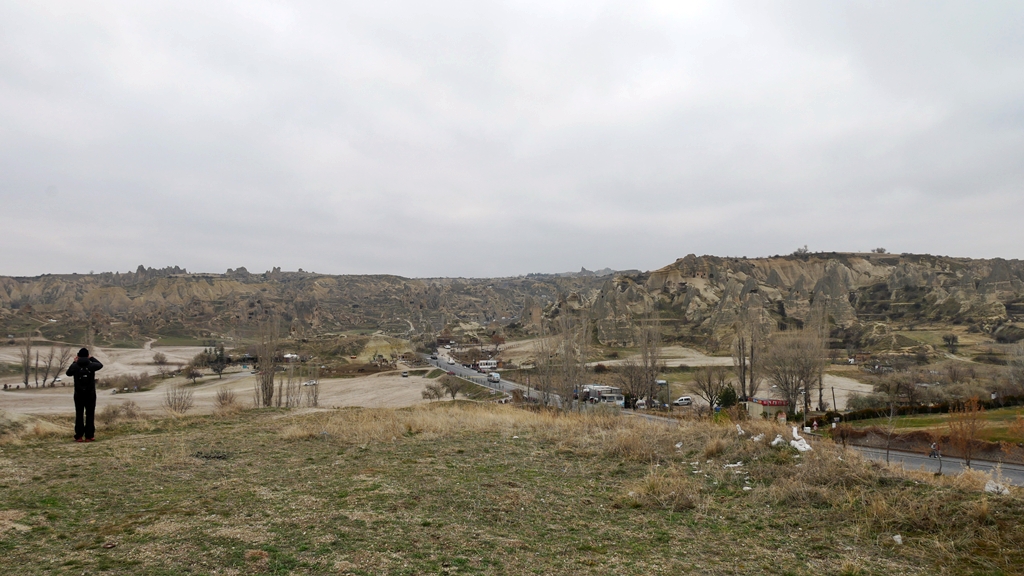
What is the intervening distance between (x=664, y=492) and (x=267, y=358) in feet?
102

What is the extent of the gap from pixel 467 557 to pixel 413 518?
4.81 feet

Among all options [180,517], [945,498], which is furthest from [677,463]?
[180,517]

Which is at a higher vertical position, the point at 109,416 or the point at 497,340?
the point at 109,416

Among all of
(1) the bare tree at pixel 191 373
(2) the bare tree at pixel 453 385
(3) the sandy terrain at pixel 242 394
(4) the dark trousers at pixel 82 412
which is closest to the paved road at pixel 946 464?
(4) the dark trousers at pixel 82 412

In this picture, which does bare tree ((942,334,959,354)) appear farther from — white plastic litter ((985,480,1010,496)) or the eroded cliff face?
white plastic litter ((985,480,1010,496))

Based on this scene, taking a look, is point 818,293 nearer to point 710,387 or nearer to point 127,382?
point 710,387

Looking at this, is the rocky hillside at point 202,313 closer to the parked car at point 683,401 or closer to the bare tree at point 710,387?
the bare tree at point 710,387

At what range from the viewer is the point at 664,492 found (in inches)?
300

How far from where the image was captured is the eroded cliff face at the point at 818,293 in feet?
313

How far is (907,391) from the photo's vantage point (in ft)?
145

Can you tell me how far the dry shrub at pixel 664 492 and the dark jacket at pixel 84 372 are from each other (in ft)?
35.7

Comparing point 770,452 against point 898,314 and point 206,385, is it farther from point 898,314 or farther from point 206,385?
point 898,314

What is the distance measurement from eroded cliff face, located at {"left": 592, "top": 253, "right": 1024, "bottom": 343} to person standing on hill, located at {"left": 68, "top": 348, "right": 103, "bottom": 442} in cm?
8351

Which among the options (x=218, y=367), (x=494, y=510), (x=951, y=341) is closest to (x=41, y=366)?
(x=218, y=367)
